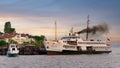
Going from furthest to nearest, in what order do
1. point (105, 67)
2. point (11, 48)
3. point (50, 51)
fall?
1. point (50, 51)
2. point (11, 48)
3. point (105, 67)

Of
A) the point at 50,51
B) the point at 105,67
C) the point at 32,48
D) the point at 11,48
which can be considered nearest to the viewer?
the point at 105,67

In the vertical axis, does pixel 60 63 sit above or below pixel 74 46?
below

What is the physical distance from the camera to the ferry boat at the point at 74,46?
12300cm

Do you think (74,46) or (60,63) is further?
(74,46)

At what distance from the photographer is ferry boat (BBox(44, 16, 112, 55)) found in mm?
123000

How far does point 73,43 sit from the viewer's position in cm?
12675

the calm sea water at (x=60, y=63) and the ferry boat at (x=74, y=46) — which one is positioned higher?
the ferry boat at (x=74, y=46)

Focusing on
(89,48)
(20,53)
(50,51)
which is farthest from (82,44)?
(20,53)

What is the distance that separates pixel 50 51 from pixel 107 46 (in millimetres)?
21122

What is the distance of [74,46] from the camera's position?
126 metres

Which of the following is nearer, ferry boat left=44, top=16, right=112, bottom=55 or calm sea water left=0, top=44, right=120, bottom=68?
calm sea water left=0, top=44, right=120, bottom=68

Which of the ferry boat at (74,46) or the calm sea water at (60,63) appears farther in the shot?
the ferry boat at (74,46)

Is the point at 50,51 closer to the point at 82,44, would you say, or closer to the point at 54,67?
the point at 82,44

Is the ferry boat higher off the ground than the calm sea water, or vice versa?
the ferry boat
